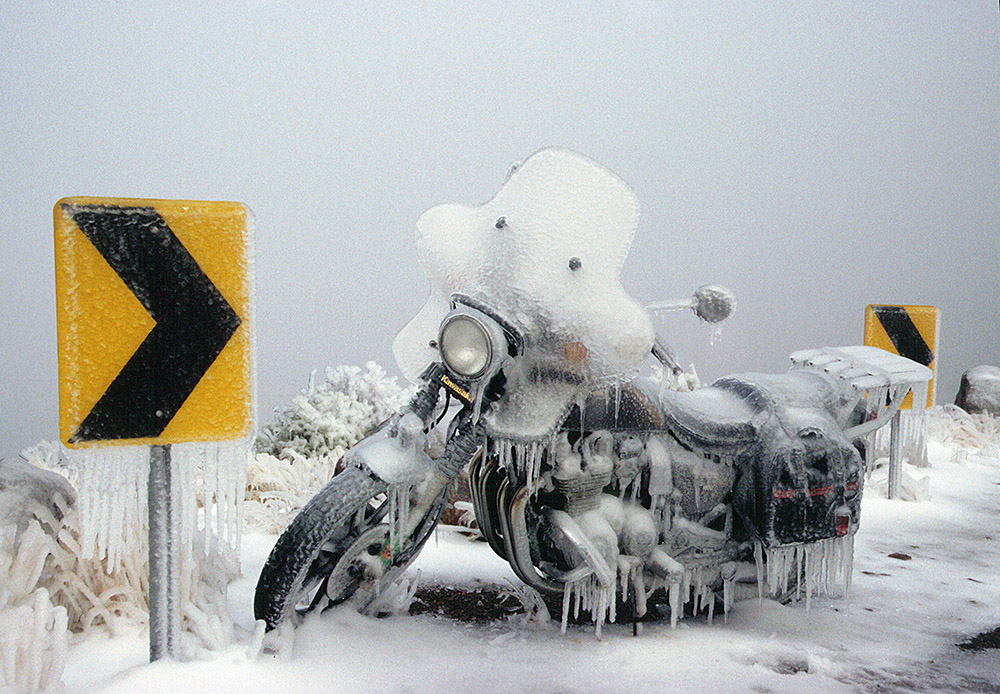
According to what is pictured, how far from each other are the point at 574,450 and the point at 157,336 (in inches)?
45.6

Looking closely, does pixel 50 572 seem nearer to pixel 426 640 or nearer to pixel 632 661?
pixel 426 640

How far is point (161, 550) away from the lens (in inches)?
72.7

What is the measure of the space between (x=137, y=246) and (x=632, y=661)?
167 cm

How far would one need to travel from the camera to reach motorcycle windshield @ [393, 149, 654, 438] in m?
2.06

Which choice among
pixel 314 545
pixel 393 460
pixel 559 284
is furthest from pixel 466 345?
pixel 314 545

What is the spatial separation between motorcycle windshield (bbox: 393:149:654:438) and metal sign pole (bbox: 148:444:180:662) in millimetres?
849

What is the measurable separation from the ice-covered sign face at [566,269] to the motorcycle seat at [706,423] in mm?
329

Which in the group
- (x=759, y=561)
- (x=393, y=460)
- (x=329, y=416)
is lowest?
(x=329, y=416)

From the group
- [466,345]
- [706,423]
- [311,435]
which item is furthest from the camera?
[311,435]

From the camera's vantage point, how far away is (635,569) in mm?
2279

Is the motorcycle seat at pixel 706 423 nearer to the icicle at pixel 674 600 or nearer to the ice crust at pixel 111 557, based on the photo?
the icicle at pixel 674 600

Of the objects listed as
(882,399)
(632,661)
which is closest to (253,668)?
(632,661)

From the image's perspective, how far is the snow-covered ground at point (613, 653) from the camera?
189 centimetres

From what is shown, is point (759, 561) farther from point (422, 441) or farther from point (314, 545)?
point (314, 545)
